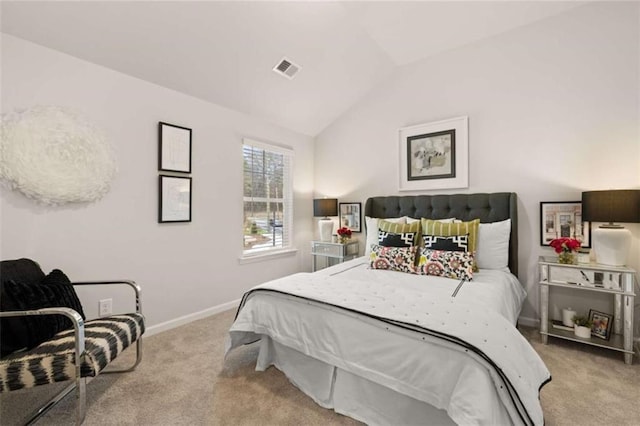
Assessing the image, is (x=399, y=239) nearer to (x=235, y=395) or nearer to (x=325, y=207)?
(x=325, y=207)

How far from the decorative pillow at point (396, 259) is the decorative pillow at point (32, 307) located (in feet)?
7.69

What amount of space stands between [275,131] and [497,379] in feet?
11.6

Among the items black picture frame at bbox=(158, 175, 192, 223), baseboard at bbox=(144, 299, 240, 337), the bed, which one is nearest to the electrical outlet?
baseboard at bbox=(144, 299, 240, 337)

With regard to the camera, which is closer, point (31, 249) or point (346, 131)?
point (31, 249)

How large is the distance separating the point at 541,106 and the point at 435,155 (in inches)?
41.7

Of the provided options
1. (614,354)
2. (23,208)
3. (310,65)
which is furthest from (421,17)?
(23,208)

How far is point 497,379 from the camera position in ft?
3.92

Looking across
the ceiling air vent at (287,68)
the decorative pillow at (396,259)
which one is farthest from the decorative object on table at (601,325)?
the ceiling air vent at (287,68)

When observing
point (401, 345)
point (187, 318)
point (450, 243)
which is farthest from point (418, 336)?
point (187, 318)

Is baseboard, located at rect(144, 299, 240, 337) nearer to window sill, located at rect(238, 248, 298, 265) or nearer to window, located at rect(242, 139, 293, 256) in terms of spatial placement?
window sill, located at rect(238, 248, 298, 265)

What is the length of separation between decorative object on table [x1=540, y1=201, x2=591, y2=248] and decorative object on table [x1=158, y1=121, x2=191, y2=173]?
3.59 metres

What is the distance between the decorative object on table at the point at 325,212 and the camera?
4.00 meters

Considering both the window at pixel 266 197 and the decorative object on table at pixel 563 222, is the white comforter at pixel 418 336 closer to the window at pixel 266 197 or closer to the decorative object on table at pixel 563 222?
the decorative object on table at pixel 563 222

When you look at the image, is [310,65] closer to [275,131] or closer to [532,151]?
[275,131]
